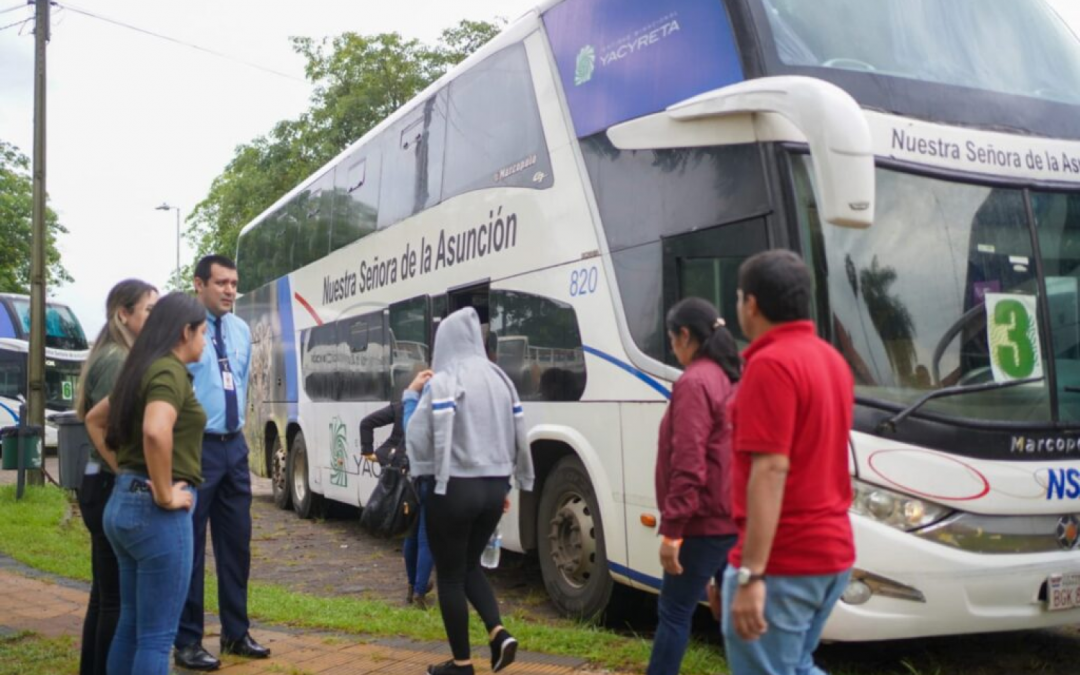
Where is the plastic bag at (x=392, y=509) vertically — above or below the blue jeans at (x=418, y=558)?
above

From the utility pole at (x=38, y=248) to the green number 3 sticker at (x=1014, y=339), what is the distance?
1316 cm

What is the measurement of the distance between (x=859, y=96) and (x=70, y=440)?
657 centimetres

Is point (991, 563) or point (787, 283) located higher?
point (787, 283)

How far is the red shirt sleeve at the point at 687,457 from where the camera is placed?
13.9 ft

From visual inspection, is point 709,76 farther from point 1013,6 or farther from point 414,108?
point 414,108

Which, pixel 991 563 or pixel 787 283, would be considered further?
pixel 991 563

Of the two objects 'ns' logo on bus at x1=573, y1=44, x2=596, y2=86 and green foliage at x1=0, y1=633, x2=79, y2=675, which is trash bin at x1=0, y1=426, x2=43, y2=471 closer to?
green foliage at x1=0, y1=633, x2=79, y2=675

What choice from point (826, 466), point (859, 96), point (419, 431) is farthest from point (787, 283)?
point (859, 96)

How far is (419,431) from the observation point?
520cm

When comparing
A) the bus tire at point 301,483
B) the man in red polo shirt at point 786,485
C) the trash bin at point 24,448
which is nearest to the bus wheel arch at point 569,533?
the man in red polo shirt at point 786,485

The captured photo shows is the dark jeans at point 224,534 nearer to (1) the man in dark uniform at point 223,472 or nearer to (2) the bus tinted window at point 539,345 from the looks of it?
(1) the man in dark uniform at point 223,472

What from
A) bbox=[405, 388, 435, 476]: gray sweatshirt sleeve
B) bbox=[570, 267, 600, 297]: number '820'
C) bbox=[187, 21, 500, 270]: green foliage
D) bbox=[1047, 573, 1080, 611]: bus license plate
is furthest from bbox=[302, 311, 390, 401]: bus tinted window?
bbox=[187, 21, 500, 270]: green foliage

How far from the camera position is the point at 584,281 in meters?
6.92

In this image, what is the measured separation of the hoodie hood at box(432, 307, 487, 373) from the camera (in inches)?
209
